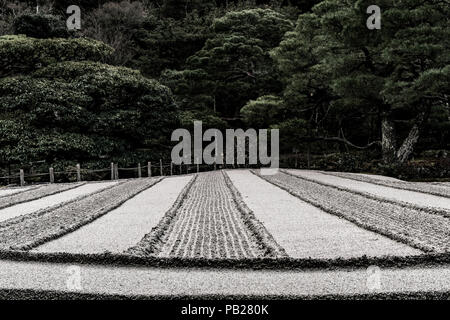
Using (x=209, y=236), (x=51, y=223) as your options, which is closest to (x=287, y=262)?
(x=209, y=236)

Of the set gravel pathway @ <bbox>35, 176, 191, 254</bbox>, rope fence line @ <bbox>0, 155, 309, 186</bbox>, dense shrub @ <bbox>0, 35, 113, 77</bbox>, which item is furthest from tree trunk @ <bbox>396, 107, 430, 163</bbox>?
dense shrub @ <bbox>0, 35, 113, 77</bbox>

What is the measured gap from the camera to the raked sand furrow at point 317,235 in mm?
3281

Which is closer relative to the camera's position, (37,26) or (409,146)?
(409,146)

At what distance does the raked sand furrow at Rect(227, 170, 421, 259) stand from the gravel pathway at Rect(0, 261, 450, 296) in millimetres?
323

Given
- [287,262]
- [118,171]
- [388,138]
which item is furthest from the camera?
[118,171]

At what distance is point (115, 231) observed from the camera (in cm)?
437

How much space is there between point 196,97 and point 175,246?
14.9 meters

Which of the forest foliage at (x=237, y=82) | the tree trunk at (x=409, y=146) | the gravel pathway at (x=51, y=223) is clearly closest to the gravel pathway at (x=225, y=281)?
the gravel pathway at (x=51, y=223)

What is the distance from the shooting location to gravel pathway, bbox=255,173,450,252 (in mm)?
3566

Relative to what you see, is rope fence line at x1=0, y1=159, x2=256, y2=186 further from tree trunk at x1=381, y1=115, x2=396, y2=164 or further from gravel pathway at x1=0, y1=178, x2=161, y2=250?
tree trunk at x1=381, y1=115, x2=396, y2=164

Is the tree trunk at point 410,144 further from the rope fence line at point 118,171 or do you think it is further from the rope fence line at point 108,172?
the rope fence line at point 118,171

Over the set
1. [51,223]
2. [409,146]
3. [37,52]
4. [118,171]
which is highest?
[37,52]

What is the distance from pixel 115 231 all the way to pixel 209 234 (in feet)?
3.28

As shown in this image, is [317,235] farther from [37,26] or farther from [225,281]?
[37,26]
